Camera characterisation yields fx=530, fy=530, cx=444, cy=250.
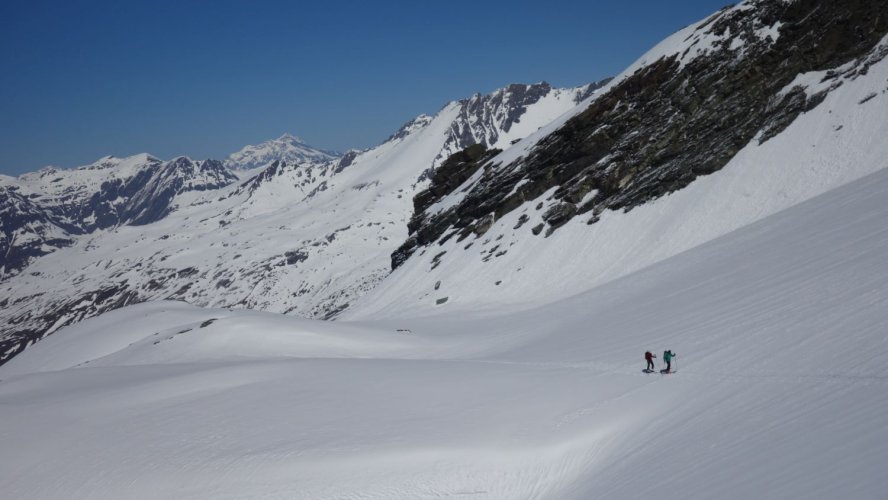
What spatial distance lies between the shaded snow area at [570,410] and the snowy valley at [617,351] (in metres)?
0.10

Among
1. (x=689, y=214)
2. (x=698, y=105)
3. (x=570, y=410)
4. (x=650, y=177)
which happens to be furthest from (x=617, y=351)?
(x=698, y=105)

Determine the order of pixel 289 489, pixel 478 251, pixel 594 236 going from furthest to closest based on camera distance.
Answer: pixel 478 251 < pixel 594 236 < pixel 289 489

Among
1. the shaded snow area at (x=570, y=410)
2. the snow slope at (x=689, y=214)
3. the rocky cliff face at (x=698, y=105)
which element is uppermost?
the rocky cliff face at (x=698, y=105)

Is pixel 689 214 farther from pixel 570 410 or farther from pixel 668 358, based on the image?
pixel 570 410

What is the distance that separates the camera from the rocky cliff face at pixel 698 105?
44312 mm

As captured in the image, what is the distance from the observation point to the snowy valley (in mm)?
12758

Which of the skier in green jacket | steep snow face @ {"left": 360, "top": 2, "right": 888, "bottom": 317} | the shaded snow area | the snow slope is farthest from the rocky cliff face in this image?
the skier in green jacket

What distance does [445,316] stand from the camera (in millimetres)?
51375

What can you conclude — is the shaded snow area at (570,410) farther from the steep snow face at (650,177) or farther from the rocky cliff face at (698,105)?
the rocky cliff face at (698,105)

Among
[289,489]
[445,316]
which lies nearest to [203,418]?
[289,489]

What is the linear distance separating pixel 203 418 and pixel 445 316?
32.6 meters

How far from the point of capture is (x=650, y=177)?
5041cm

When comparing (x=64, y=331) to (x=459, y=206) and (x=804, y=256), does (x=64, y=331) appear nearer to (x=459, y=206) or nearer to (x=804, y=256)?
(x=459, y=206)

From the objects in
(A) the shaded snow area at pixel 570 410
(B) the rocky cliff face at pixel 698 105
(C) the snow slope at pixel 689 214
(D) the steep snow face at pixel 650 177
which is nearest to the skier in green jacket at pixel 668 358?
(A) the shaded snow area at pixel 570 410
